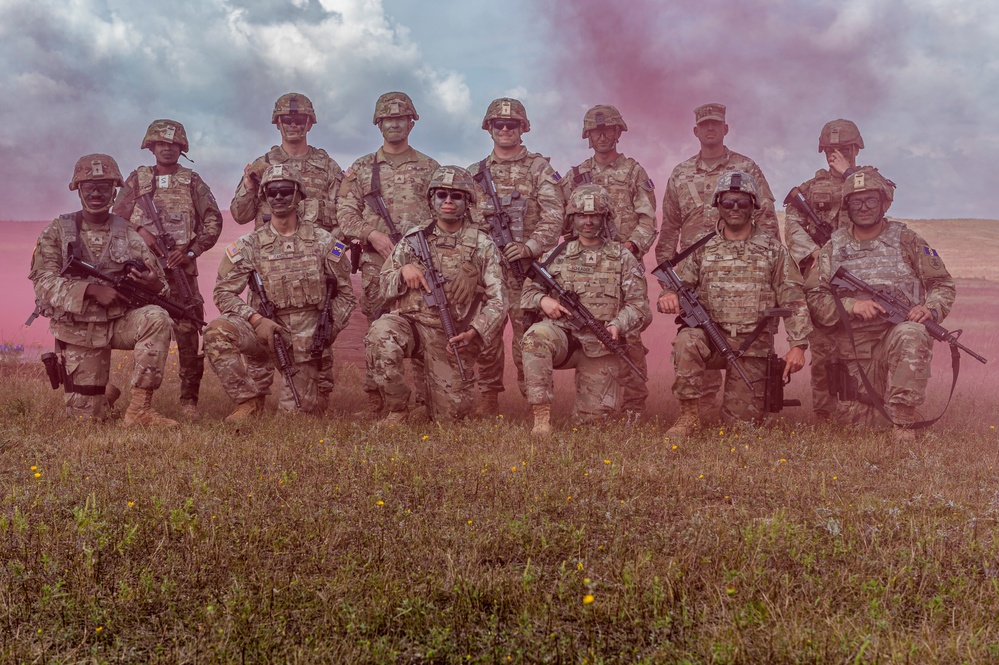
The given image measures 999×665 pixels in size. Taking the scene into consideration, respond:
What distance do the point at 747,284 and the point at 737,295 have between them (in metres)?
0.16

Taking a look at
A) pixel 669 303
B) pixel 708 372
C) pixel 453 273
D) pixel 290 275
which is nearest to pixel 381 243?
pixel 290 275

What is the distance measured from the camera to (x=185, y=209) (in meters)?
10.9

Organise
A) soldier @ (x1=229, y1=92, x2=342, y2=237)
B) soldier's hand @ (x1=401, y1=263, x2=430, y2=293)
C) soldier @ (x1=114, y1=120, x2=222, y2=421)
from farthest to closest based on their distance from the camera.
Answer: soldier @ (x1=229, y1=92, x2=342, y2=237) → soldier @ (x1=114, y1=120, x2=222, y2=421) → soldier's hand @ (x1=401, y1=263, x2=430, y2=293)

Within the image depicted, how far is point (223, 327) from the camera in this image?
9047 mm

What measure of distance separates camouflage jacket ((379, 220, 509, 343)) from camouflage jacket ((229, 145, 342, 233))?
177 centimetres

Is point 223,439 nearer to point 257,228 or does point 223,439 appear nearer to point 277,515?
point 277,515

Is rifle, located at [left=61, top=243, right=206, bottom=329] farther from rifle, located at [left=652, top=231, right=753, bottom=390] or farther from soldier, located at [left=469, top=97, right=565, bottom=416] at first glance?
rifle, located at [left=652, top=231, right=753, bottom=390]

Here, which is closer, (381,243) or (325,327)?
(325,327)

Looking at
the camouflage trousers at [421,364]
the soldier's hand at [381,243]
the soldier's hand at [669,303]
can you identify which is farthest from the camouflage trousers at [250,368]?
the soldier's hand at [669,303]

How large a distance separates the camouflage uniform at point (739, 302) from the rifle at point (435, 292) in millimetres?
2440

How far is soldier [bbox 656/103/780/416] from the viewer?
10.7 m

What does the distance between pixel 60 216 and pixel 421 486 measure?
19.4ft

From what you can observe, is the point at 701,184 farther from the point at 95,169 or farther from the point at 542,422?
the point at 95,169

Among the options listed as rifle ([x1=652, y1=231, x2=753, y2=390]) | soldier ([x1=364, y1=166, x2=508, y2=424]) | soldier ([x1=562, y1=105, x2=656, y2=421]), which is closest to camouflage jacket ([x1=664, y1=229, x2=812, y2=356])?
rifle ([x1=652, y1=231, x2=753, y2=390])
